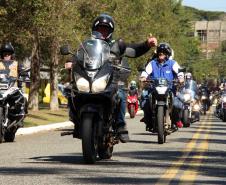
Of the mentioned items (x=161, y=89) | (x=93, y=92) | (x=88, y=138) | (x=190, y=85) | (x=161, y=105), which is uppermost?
(x=190, y=85)

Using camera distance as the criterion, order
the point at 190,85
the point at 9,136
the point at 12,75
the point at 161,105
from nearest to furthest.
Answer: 1. the point at 161,105
2. the point at 12,75
3. the point at 9,136
4. the point at 190,85

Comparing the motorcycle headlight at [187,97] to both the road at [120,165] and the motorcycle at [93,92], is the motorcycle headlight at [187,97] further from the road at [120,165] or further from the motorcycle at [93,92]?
the motorcycle at [93,92]

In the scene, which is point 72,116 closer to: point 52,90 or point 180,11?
point 52,90

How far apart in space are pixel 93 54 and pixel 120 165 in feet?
5.45

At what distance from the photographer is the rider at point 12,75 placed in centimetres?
1681

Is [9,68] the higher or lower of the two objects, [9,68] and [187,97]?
the higher

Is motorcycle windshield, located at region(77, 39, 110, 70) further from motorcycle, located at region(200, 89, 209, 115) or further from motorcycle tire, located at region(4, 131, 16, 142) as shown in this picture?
motorcycle, located at region(200, 89, 209, 115)

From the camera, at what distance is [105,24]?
12000 mm

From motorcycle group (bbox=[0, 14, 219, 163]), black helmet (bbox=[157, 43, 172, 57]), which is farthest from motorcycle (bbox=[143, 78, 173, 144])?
motorcycle group (bbox=[0, 14, 219, 163])

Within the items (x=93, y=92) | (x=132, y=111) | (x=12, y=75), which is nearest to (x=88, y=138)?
(x=93, y=92)

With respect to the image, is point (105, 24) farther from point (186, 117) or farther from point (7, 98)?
point (186, 117)

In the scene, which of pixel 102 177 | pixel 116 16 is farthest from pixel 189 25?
pixel 102 177

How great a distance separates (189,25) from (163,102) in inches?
4169

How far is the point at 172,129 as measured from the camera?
56.4 feet
